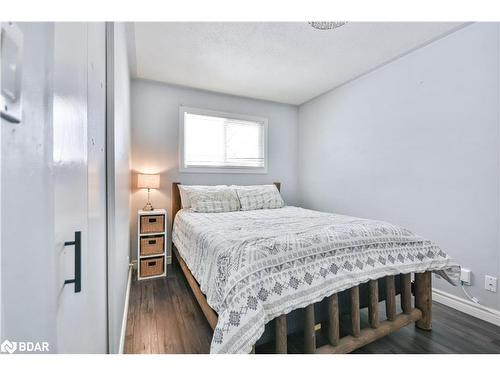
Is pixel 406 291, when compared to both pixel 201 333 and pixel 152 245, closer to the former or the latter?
pixel 201 333

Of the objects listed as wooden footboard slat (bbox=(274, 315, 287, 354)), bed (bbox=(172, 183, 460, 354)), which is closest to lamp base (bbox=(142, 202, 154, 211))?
bed (bbox=(172, 183, 460, 354))

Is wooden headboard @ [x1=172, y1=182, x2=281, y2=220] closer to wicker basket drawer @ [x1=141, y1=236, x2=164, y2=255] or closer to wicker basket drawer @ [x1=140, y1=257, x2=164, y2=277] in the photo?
wicker basket drawer @ [x1=141, y1=236, x2=164, y2=255]

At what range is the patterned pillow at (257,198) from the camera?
305 centimetres

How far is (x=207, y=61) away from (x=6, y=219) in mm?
2674

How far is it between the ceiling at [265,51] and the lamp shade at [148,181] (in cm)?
132

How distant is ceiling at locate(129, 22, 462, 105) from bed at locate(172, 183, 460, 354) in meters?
1.80

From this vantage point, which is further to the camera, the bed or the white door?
the bed

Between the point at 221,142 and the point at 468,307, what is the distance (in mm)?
3343

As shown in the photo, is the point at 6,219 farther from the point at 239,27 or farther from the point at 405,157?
the point at 405,157

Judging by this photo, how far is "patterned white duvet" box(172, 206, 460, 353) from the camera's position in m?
1.03

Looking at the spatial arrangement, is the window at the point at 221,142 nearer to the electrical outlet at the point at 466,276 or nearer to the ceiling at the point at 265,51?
the ceiling at the point at 265,51

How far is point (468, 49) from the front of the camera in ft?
6.38
